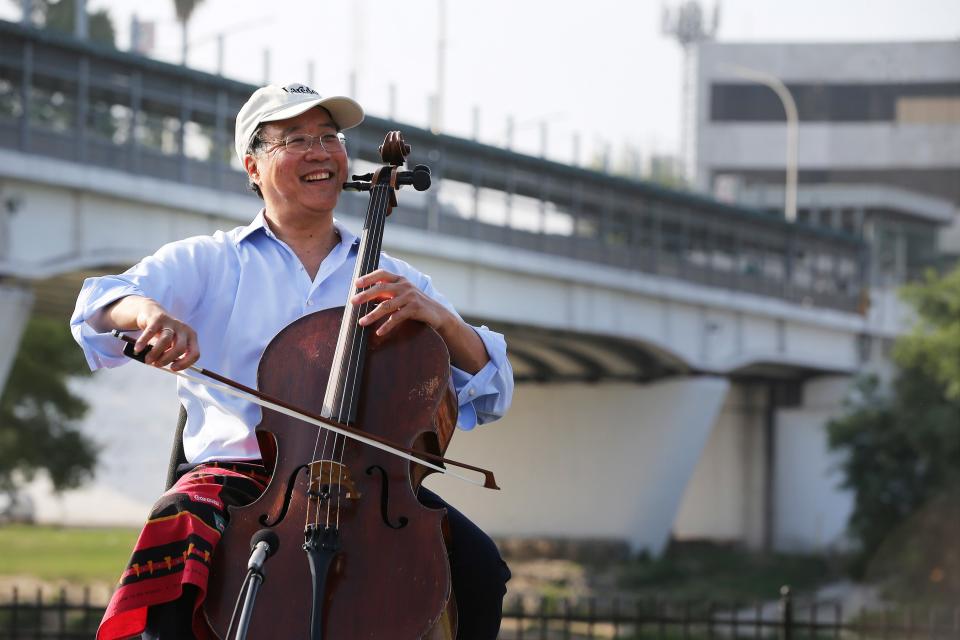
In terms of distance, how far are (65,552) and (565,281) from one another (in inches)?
706

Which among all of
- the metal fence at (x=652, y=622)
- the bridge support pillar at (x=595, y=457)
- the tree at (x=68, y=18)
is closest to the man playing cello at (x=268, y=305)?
the metal fence at (x=652, y=622)

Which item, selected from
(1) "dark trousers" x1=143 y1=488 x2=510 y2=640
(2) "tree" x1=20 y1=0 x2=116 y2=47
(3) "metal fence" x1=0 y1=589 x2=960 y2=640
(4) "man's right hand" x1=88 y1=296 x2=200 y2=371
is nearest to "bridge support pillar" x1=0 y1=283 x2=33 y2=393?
(3) "metal fence" x1=0 y1=589 x2=960 y2=640

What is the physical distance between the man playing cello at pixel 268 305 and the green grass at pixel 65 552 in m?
24.7

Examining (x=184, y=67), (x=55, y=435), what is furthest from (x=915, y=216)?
(x=184, y=67)

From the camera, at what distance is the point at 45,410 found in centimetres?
3931

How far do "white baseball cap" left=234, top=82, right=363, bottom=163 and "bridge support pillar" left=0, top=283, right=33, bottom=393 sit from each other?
20984mm

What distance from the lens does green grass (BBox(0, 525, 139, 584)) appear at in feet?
114

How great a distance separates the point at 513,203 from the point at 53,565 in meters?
13.7

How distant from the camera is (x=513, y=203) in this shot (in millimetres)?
36062

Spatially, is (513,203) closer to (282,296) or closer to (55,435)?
(55,435)

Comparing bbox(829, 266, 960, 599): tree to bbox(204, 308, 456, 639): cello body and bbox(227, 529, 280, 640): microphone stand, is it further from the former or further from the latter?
bbox(227, 529, 280, 640): microphone stand

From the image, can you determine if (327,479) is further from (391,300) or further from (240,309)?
(240,309)

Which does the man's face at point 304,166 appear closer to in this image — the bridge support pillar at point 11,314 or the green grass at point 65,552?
the bridge support pillar at point 11,314

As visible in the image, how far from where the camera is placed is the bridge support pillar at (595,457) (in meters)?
41.2
